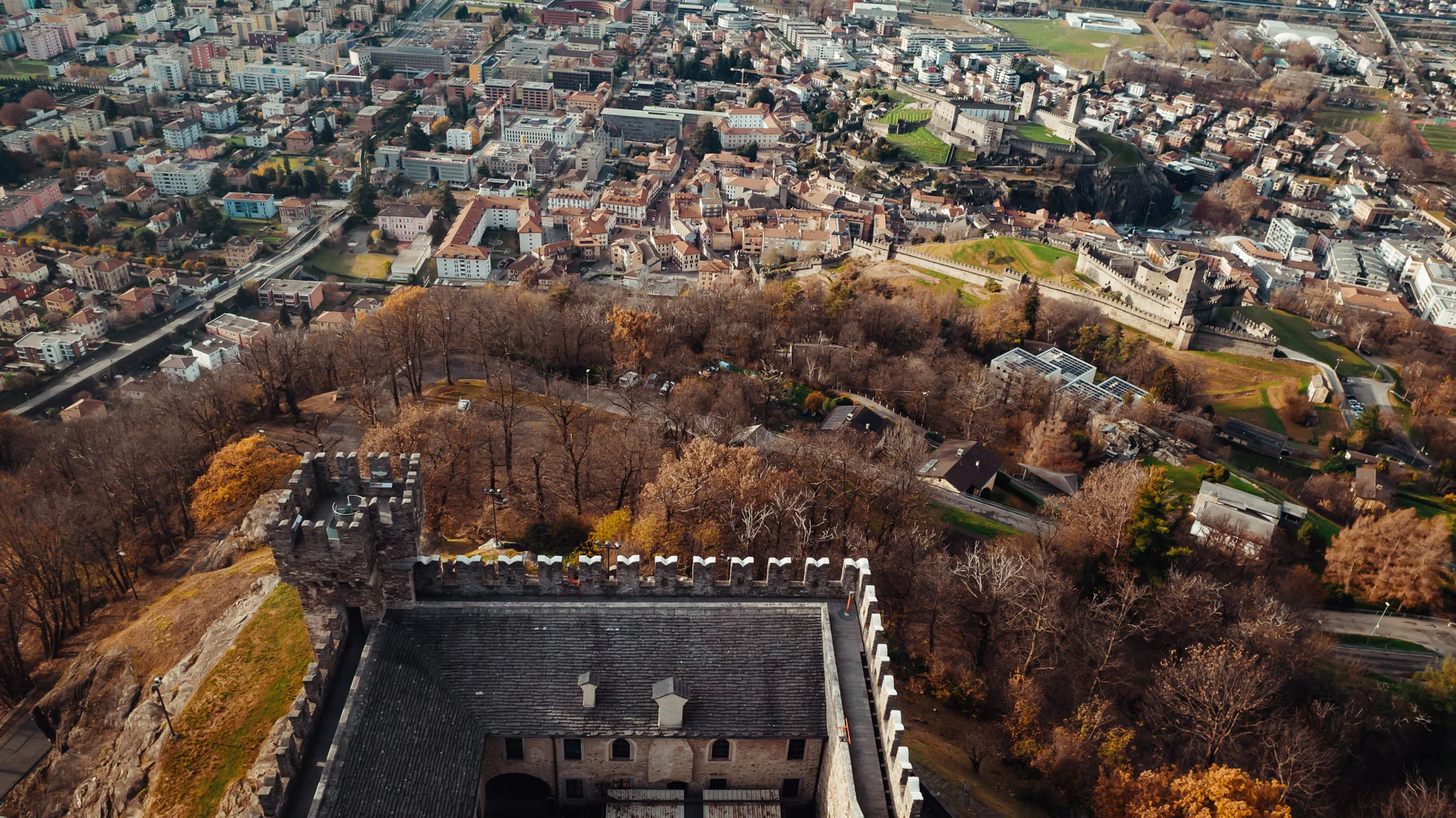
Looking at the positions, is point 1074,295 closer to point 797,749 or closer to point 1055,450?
point 1055,450

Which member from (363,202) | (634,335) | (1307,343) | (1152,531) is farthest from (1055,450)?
(363,202)

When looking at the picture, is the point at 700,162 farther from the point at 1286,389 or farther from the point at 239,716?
the point at 239,716

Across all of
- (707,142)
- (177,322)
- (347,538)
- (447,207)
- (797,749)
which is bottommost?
(177,322)

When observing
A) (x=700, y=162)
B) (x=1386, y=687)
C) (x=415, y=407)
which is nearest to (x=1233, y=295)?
(x=1386, y=687)

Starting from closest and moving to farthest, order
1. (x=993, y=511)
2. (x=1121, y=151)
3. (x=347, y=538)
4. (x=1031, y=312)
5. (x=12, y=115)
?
(x=347, y=538), (x=993, y=511), (x=1031, y=312), (x=1121, y=151), (x=12, y=115)

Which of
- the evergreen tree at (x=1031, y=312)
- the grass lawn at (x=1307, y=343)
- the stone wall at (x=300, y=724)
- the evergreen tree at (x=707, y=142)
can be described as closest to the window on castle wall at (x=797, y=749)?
the stone wall at (x=300, y=724)

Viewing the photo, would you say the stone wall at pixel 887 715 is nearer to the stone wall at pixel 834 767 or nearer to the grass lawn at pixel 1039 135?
the stone wall at pixel 834 767
